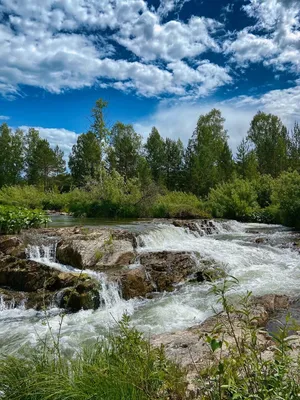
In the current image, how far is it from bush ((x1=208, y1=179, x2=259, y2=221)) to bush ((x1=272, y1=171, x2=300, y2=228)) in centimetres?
272

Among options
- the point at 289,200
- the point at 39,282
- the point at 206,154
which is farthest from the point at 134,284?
the point at 206,154

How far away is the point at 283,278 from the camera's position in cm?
884

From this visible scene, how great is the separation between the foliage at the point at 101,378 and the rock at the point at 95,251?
20.7 feet

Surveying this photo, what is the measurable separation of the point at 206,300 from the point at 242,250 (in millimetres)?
4552

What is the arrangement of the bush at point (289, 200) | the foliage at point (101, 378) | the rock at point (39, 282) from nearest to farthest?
the foliage at point (101, 378), the rock at point (39, 282), the bush at point (289, 200)

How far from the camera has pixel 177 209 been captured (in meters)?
21.6

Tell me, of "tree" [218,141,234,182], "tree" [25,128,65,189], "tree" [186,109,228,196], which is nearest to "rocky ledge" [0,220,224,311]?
"tree" [186,109,228,196]

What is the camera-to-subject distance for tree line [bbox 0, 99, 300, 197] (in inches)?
1364

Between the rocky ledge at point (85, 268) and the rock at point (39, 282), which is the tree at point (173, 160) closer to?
the rocky ledge at point (85, 268)

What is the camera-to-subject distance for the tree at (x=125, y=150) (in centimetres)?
4247

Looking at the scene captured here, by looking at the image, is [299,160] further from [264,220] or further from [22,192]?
[22,192]

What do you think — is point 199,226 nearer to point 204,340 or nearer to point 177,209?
point 177,209

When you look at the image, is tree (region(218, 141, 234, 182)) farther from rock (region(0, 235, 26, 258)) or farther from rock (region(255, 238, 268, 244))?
rock (region(0, 235, 26, 258))

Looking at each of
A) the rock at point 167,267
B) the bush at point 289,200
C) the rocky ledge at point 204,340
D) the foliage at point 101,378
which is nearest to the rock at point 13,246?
the rock at point 167,267
